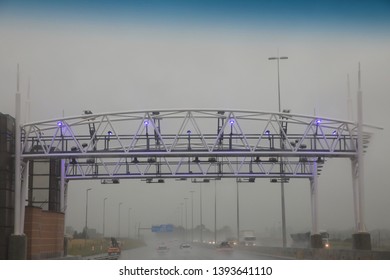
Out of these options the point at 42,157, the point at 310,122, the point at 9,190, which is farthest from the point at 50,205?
the point at 310,122

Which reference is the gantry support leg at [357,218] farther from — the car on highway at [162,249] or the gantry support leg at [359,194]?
the car on highway at [162,249]

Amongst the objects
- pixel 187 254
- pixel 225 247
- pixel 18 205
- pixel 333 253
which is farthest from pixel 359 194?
pixel 18 205

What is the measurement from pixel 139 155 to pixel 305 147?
4069mm

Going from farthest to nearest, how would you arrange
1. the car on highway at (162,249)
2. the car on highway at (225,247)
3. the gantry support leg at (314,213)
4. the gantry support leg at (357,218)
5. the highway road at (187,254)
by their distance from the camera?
1. the gantry support leg at (314,213)
2. the gantry support leg at (357,218)
3. the car on highway at (225,247)
4. the car on highway at (162,249)
5. the highway road at (187,254)

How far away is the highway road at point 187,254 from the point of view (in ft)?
30.8

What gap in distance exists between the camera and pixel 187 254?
32.5 ft

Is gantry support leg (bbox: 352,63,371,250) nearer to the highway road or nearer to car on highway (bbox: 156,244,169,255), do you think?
the highway road

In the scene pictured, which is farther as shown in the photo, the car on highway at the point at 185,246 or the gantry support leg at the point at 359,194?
the gantry support leg at the point at 359,194

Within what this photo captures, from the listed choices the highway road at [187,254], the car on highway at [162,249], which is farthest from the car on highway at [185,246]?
the car on highway at [162,249]

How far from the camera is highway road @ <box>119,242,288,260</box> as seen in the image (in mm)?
9398

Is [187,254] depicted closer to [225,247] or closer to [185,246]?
[225,247]

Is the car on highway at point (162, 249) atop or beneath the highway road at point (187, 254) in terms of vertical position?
atop

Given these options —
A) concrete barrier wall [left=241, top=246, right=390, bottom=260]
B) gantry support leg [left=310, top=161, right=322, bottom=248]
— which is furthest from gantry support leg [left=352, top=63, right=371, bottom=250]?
concrete barrier wall [left=241, top=246, right=390, bottom=260]
